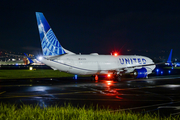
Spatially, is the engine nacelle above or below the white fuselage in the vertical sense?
below

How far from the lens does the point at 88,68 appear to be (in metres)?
32.2

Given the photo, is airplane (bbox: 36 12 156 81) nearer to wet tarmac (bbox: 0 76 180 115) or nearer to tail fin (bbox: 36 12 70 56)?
tail fin (bbox: 36 12 70 56)

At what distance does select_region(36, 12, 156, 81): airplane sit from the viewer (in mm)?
26870

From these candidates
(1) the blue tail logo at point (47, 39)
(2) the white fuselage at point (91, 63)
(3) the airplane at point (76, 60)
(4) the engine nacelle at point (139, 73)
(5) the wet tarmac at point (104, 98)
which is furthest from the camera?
(4) the engine nacelle at point (139, 73)

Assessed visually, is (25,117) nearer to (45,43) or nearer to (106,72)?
(45,43)

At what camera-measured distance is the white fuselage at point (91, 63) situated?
94.6ft

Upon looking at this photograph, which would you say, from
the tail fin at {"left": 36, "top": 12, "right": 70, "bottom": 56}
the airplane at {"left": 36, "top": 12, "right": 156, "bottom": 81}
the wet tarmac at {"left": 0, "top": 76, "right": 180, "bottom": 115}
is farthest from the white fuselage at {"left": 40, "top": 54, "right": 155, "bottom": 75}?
the wet tarmac at {"left": 0, "top": 76, "right": 180, "bottom": 115}

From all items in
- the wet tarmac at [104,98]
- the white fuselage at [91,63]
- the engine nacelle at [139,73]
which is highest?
the white fuselage at [91,63]

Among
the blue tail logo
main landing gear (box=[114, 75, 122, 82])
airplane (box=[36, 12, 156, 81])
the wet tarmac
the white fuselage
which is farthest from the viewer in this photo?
main landing gear (box=[114, 75, 122, 82])

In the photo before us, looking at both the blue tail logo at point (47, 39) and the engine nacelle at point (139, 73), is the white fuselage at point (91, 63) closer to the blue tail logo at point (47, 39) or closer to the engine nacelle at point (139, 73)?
the blue tail logo at point (47, 39)

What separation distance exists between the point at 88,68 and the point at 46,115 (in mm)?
22285

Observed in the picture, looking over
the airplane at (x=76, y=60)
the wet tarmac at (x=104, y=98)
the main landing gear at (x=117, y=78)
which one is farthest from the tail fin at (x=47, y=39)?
the main landing gear at (x=117, y=78)

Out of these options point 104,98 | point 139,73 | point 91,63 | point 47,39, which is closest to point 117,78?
point 139,73

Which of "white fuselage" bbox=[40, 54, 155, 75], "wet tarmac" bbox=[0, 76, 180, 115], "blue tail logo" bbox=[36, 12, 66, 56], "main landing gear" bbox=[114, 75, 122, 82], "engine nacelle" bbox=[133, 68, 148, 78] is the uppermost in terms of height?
"blue tail logo" bbox=[36, 12, 66, 56]
